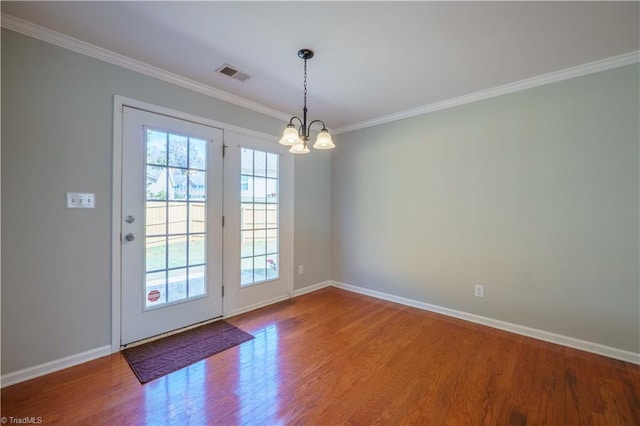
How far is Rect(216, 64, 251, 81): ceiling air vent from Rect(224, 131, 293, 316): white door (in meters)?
0.63

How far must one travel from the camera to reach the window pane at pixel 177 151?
2596 mm

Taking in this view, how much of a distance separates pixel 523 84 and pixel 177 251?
146 inches

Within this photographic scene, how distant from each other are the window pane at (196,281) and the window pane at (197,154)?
104 centimetres

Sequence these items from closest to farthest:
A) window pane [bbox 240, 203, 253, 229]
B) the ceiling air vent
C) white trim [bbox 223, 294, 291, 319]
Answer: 1. the ceiling air vent
2. white trim [bbox 223, 294, 291, 319]
3. window pane [bbox 240, 203, 253, 229]

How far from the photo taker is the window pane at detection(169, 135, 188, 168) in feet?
8.52

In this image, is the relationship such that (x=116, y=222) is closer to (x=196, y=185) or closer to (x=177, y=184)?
(x=177, y=184)

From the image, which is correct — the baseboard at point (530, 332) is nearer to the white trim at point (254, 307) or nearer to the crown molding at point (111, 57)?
the white trim at point (254, 307)

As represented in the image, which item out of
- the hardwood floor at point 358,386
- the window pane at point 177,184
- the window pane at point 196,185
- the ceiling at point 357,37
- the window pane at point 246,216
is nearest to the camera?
the hardwood floor at point 358,386

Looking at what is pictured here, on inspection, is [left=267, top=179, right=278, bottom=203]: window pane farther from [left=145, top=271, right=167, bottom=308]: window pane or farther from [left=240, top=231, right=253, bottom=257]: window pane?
[left=145, top=271, right=167, bottom=308]: window pane

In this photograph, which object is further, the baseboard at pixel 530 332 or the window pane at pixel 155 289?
the window pane at pixel 155 289

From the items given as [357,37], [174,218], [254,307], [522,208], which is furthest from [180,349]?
[522,208]

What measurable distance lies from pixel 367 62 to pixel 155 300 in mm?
2848

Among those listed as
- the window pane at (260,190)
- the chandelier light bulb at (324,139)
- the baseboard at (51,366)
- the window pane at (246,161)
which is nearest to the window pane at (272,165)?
the window pane at (260,190)

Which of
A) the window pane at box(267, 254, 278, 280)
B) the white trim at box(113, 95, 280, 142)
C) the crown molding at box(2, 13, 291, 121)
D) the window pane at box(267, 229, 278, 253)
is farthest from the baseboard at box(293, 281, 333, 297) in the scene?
the crown molding at box(2, 13, 291, 121)
